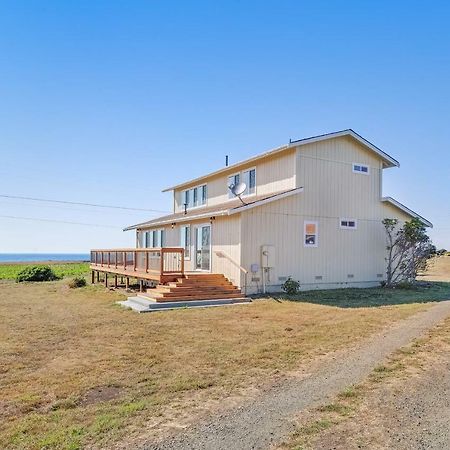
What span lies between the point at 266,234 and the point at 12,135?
19.8m

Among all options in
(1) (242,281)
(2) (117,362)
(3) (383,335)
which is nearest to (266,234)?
(1) (242,281)

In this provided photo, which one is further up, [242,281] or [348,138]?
[348,138]

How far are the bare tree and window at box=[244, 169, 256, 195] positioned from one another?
630 centimetres

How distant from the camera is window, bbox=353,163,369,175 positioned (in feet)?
61.1

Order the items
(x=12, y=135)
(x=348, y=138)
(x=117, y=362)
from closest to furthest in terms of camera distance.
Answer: (x=117, y=362), (x=348, y=138), (x=12, y=135)

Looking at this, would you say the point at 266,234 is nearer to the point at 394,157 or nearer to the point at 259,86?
the point at 259,86

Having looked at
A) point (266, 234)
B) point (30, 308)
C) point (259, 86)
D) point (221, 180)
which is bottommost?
point (30, 308)

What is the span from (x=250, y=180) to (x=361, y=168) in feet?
17.1

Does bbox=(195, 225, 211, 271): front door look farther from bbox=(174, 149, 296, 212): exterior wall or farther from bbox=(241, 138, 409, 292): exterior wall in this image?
bbox=(174, 149, 296, 212): exterior wall

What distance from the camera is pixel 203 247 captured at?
59.1ft

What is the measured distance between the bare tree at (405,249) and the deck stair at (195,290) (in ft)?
27.2

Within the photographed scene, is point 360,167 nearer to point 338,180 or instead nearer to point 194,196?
point 338,180

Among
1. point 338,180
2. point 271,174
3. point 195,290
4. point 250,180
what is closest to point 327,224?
point 338,180

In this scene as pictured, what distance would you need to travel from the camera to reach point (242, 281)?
15.4m
